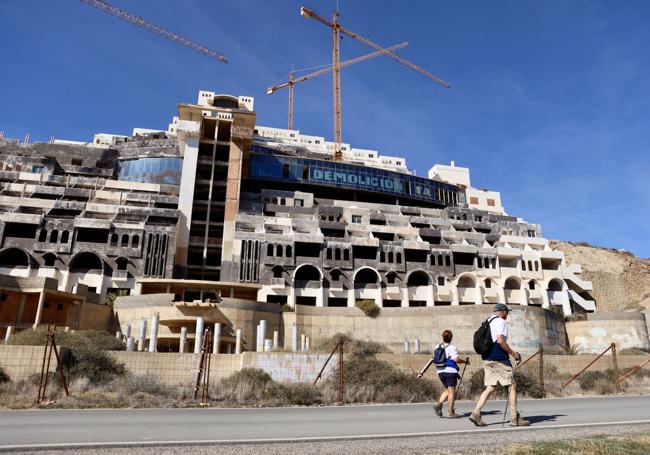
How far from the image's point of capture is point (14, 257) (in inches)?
2126

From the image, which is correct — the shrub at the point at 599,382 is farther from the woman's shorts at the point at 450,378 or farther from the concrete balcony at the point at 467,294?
the concrete balcony at the point at 467,294

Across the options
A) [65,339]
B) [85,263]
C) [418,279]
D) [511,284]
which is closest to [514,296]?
[511,284]

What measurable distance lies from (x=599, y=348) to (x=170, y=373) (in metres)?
43.7

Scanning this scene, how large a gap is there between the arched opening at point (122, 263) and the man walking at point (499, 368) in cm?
5096

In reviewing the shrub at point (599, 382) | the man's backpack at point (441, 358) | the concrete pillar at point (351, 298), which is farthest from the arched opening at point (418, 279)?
the man's backpack at point (441, 358)

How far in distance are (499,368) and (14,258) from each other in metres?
58.0

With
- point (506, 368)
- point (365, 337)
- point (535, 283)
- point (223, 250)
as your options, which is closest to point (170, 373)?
point (506, 368)

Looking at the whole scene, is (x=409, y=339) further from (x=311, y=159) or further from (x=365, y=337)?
(x=311, y=159)

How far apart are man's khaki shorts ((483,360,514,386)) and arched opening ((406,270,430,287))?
49833 mm

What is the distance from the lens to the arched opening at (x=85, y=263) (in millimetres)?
53375

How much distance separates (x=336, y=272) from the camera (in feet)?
189

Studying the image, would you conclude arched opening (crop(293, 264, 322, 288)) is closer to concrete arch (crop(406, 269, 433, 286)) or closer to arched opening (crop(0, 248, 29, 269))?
concrete arch (crop(406, 269, 433, 286))

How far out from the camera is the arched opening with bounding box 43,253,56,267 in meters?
53.1

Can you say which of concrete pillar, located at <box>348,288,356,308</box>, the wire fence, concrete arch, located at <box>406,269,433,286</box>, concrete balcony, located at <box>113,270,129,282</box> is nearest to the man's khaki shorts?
the wire fence
